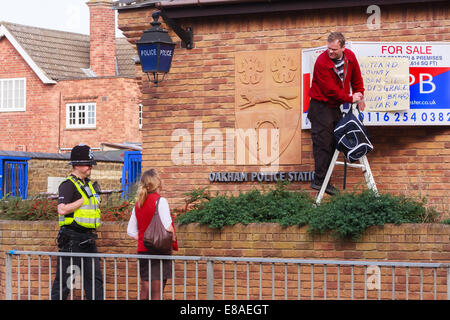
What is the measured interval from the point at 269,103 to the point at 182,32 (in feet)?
5.44

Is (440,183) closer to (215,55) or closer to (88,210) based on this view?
(215,55)

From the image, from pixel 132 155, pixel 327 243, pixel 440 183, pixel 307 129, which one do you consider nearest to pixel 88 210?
pixel 327 243

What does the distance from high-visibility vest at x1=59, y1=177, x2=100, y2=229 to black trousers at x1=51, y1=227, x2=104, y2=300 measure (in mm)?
116

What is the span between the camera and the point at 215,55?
11695 mm

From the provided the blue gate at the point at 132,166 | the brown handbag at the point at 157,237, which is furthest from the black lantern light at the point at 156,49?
the blue gate at the point at 132,166

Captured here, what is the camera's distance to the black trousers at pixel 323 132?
32.9 ft

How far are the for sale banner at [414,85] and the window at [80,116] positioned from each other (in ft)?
98.3

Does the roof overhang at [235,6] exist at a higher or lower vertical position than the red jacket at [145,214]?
higher

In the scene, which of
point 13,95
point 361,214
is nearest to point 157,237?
point 361,214

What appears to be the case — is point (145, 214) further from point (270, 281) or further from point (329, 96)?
point (329, 96)

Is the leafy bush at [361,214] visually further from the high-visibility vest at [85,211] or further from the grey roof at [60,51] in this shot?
the grey roof at [60,51]

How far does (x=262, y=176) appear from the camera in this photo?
11.5 m
